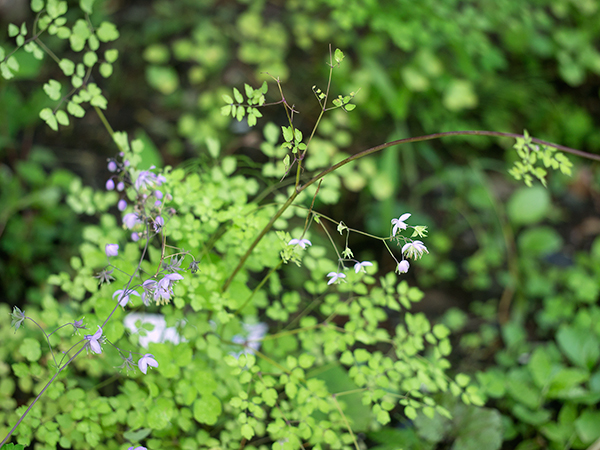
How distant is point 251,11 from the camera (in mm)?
2148

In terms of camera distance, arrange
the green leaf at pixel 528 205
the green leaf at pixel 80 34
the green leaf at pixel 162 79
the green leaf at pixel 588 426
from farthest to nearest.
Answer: the green leaf at pixel 162 79 → the green leaf at pixel 528 205 → the green leaf at pixel 588 426 → the green leaf at pixel 80 34

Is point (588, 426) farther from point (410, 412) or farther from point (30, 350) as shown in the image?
point (30, 350)

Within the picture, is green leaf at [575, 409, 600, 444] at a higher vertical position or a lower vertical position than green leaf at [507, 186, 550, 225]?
lower

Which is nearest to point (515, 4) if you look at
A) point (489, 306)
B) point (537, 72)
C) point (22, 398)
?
point (537, 72)

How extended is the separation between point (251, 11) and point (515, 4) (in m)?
1.21

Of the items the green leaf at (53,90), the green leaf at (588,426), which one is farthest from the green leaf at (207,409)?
the green leaf at (588,426)

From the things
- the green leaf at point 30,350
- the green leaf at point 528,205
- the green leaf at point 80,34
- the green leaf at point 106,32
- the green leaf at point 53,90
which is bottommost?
the green leaf at point 30,350

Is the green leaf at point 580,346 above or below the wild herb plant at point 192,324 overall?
above

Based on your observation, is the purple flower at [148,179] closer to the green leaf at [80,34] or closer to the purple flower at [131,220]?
the purple flower at [131,220]

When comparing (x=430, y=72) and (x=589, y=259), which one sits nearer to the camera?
(x=589, y=259)

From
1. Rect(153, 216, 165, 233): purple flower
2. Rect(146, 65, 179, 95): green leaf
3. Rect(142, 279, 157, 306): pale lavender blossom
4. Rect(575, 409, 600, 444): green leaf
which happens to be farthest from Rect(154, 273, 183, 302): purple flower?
Rect(146, 65, 179, 95): green leaf

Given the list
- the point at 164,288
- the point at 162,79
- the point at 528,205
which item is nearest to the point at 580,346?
the point at 528,205

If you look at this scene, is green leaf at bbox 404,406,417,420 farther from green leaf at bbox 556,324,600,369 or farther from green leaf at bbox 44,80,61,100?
green leaf at bbox 44,80,61,100

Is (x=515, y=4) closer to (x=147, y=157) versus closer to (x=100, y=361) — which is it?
(x=147, y=157)
